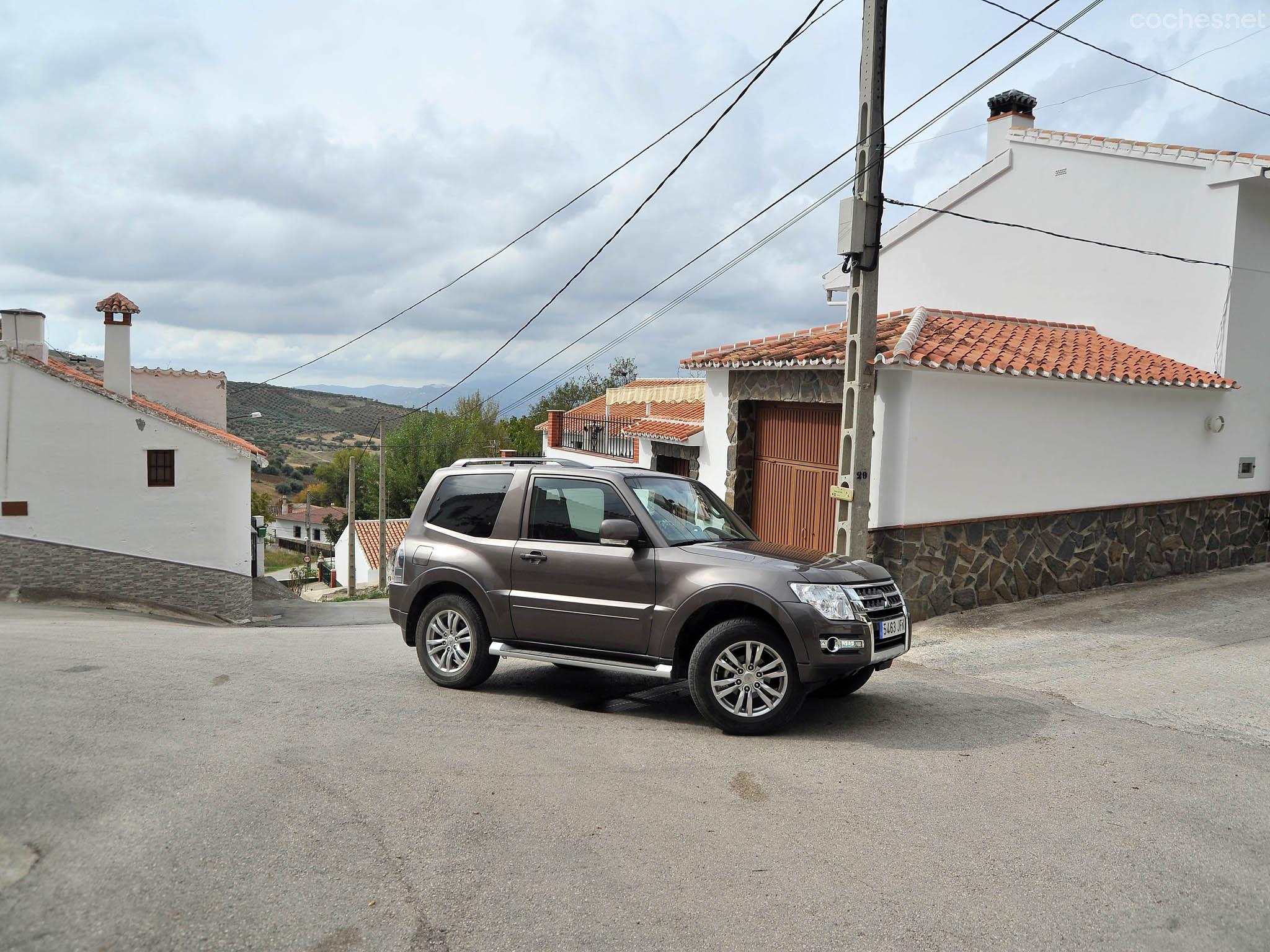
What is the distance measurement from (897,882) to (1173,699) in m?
4.72

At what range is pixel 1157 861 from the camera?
4.41 metres

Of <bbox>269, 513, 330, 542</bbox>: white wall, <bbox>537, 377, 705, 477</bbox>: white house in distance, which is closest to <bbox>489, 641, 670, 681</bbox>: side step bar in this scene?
<bbox>537, 377, 705, 477</bbox>: white house in distance

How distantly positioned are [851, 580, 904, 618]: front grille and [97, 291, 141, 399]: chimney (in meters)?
22.7

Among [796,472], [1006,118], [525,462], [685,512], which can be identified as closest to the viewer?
[685,512]

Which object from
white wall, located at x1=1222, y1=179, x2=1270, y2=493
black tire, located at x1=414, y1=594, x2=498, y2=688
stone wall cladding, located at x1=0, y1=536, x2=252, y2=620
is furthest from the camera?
stone wall cladding, located at x1=0, y1=536, x2=252, y2=620

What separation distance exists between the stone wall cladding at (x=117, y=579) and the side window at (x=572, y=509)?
17.4 m

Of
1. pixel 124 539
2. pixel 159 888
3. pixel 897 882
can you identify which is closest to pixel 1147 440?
pixel 897 882

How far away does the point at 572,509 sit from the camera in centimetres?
745

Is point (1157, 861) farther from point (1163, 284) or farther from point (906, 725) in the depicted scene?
point (1163, 284)

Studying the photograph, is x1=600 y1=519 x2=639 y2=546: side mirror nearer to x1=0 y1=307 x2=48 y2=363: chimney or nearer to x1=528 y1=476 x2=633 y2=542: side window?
x1=528 y1=476 x2=633 y2=542: side window

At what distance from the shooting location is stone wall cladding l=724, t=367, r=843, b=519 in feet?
→ 42.3

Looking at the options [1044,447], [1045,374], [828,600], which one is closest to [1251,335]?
[1044,447]

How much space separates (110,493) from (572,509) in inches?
713

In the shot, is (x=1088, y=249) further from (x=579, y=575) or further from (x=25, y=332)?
(x=25, y=332)
